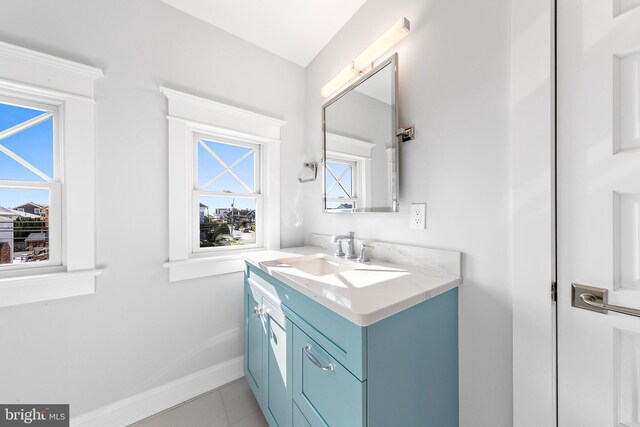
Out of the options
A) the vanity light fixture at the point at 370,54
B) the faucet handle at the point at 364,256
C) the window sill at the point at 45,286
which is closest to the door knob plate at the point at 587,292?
the faucet handle at the point at 364,256

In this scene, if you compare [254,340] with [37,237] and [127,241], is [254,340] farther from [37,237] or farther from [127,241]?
[37,237]

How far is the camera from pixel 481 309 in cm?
92

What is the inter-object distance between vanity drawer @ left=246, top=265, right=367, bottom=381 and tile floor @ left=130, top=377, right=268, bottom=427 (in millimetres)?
847

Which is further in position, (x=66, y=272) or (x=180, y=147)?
(x=180, y=147)

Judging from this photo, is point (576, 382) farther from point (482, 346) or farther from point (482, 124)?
point (482, 124)

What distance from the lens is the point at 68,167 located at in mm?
1193

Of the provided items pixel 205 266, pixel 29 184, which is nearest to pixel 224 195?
pixel 205 266

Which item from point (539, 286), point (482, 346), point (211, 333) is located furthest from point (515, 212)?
point (211, 333)

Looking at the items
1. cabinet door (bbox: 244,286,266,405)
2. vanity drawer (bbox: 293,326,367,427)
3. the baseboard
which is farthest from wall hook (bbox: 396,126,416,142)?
the baseboard

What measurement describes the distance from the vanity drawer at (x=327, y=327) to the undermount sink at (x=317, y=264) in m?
0.28

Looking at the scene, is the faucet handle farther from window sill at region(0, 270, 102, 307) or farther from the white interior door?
window sill at region(0, 270, 102, 307)

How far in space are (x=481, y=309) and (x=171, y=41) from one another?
7.42ft

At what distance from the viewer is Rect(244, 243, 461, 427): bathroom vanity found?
2.26 feet

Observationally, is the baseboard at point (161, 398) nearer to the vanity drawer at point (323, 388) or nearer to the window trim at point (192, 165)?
the window trim at point (192, 165)
